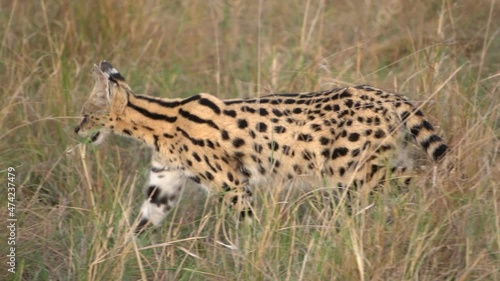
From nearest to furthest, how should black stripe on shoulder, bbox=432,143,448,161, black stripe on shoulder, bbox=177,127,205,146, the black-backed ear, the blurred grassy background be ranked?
the blurred grassy background, black stripe on shoulder, bbox=432,143,448,161, black stripe on shoulder, bbox=177,127,205,146, the black-backed ear

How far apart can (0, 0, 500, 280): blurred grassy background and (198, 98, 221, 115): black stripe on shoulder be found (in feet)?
1.10

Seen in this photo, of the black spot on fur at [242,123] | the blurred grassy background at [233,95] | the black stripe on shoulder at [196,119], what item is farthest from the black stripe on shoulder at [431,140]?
the black stripe on shoulder at [196,119]

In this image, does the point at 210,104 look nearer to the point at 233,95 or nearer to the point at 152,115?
the point at 152,115

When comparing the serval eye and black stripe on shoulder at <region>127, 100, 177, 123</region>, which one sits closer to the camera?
the serval eye

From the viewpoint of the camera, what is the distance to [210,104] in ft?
19.5

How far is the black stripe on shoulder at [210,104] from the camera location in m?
5.91

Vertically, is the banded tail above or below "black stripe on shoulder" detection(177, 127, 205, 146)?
above

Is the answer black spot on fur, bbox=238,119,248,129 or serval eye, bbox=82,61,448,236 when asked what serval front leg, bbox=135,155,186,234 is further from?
black spot on fur, bbox=238,119,248,129

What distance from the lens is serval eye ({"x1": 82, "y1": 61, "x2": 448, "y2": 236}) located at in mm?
5418

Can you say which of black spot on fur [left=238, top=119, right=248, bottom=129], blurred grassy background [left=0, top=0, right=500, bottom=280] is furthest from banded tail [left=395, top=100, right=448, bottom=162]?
black spot on fur [left=238, top=119, right=248, bottom=129]

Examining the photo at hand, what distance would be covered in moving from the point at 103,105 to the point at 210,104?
2.27 ft

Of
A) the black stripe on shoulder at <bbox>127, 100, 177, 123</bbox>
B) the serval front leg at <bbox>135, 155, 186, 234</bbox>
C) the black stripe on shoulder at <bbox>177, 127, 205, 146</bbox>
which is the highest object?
the black stripe on shoulder at <bbox>127, 100, 177, 123</bbox>

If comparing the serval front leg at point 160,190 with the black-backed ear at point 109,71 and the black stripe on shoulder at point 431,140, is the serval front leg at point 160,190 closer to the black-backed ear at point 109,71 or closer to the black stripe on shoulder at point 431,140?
the black-backed ear at point 109,71

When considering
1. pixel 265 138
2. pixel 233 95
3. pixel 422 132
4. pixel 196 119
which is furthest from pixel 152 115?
pixel 422 132
